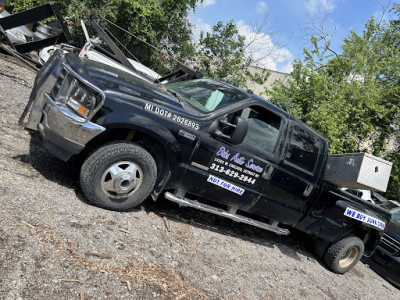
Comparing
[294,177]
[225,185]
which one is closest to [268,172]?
[294,177]

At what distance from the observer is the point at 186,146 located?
3838mm

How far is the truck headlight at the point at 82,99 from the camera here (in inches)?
131

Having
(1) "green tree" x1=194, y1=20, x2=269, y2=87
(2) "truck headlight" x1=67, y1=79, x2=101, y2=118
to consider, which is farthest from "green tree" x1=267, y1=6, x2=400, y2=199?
(2) "truck headlight" x1=67, y1=79, x2=101, y2=118

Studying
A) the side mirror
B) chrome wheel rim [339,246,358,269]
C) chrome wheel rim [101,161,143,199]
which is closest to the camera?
chrome wheel rim [101,161,143,199]

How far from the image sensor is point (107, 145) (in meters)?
3.47

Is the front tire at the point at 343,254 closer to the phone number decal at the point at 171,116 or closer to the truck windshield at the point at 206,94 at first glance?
the truck windshield at the point at 206,94

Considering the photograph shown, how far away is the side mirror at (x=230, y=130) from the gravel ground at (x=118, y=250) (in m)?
1.31

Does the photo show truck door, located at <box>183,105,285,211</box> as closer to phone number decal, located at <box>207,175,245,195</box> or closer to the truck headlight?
phone number decal, located at <box>207,175,245,195</box>

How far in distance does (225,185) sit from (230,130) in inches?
29.1

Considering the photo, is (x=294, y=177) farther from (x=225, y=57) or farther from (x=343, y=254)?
(x=225, y=57)

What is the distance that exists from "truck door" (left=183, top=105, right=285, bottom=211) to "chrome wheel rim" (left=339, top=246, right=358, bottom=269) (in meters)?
2.35

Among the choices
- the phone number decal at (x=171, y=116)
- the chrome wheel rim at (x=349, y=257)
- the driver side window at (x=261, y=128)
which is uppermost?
the driver side window at (x=261, y=128)

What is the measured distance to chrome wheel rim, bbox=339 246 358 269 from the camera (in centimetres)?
568

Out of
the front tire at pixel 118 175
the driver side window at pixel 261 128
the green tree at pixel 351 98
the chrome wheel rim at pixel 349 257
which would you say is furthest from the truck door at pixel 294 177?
the green tree at pixel 351 98
